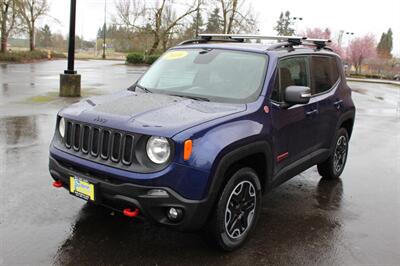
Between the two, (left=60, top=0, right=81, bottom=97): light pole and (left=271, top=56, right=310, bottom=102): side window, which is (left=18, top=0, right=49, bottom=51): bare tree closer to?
(left=60, top=0, right=81, bottom=97): light pole

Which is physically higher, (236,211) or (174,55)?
(174,55)

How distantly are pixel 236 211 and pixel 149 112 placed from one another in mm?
1190

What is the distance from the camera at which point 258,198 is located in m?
4.04

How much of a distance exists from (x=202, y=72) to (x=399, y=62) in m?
77.8

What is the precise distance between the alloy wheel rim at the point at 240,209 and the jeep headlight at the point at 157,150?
29.5 inches

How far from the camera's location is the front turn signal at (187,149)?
3.23 m

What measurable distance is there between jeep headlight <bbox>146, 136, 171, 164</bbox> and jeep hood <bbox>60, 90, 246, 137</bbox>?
0.07 meters

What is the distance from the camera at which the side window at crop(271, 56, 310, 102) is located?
14.3ft

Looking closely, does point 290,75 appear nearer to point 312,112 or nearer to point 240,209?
point 312,112

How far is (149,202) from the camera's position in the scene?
10.7 feet

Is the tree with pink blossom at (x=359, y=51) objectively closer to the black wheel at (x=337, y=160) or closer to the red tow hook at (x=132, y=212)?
the black wheel at (x=337, y=160)

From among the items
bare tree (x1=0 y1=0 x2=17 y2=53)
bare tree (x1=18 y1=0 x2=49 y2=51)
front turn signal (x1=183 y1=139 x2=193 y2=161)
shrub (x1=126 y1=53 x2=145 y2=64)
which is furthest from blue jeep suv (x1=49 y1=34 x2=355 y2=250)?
bare tree (x1=18 y1=0 x2=49 y2=51)

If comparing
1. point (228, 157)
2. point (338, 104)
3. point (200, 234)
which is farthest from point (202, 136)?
point (338, 104)

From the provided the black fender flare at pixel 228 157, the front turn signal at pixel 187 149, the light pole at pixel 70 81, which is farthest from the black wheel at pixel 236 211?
the light pole at pixel 70 81
